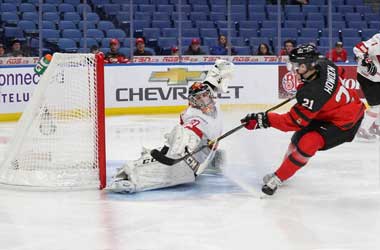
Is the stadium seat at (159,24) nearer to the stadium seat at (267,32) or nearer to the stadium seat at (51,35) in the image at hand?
the stadium seat at (267,32)

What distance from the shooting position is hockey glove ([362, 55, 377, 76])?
656cm

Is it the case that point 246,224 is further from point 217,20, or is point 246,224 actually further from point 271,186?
point 217,20

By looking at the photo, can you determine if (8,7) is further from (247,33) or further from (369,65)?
(369,65)

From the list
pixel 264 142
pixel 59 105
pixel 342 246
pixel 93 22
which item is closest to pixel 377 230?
pixel 342 246

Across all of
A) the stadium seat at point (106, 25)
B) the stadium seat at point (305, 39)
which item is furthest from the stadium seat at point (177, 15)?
the stadium seat at point (305, 39)

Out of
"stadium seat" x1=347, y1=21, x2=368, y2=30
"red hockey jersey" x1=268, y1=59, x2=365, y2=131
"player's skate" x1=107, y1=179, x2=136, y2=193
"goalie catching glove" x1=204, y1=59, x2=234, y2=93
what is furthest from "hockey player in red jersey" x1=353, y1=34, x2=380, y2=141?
"stadium seat" x1=347, y1=21, x2=368, y2=30

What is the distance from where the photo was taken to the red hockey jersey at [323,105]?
4.44 meters

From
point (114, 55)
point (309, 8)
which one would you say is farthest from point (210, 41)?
point (309, 8)

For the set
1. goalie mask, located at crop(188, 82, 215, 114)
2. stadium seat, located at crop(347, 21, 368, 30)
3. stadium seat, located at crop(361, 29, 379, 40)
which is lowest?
goalie mask, located at crop(188, 82, 215, 114)

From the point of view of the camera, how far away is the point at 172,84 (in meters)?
9.95

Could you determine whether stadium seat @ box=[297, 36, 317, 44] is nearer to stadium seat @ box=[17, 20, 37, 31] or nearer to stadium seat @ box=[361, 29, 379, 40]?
stadium seat @ box=[361, 29, 379, 40]

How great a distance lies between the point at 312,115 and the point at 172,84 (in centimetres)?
559

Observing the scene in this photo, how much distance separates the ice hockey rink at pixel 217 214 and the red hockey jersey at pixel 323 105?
17.7 inches

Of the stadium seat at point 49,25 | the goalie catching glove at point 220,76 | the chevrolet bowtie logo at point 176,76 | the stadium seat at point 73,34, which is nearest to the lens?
the goalie catching glove at point 220,76
